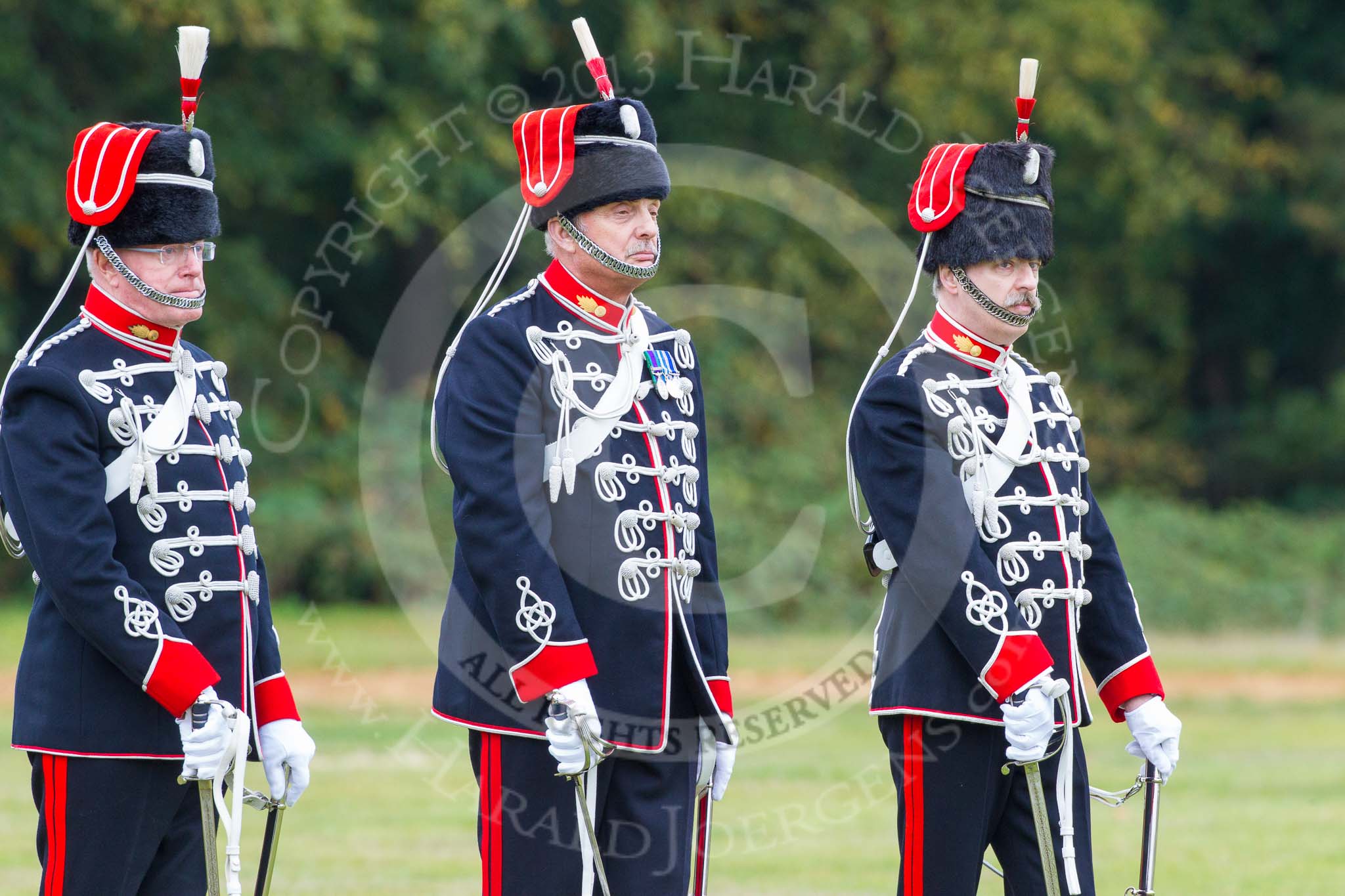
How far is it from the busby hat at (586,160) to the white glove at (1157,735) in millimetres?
1598

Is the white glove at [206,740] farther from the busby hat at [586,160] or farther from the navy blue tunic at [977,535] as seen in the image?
the navy blue tunic at [977,535]

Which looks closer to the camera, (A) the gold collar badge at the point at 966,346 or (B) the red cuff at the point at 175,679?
(B) the red cuff at the point at 175,679

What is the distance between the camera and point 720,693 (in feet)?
12.8

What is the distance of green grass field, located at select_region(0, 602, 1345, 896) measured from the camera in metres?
6.69

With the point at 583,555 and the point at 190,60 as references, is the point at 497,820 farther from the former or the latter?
the point at 190,60

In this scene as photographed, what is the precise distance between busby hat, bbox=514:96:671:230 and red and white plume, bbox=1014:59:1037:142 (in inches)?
34.1

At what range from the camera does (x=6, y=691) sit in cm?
1147

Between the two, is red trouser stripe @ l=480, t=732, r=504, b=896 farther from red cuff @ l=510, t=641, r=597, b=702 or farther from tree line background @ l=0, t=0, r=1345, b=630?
tree line background @ l=0, t=0, r=1345, b=630

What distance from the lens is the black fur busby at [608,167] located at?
388cm

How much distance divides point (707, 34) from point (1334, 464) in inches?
342

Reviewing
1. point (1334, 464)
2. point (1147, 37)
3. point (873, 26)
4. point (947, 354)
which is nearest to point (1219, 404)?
point (1334, 464)

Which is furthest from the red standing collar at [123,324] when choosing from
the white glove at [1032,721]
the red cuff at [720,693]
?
the white glove at [1032,721]

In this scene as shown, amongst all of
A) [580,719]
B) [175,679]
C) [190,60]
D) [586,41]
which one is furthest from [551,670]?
[190,60]

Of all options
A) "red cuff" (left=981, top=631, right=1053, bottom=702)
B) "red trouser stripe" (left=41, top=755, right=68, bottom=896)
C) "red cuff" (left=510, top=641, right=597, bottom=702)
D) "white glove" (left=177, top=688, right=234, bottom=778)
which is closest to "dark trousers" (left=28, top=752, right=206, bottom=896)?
"red trouser stripe" (left=41, top=755, right=68, bottom=896)
